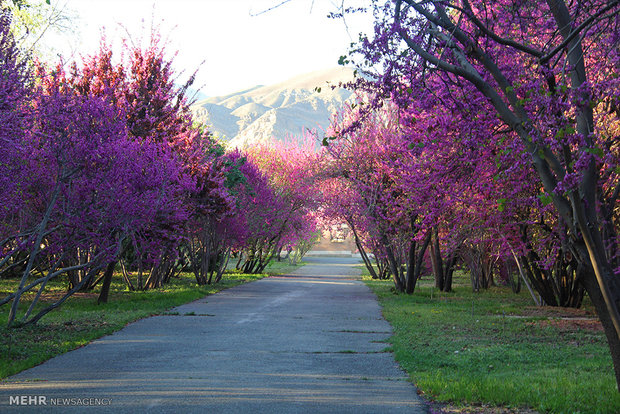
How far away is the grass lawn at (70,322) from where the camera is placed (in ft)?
29.4

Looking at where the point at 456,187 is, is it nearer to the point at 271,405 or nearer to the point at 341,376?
the point at 341,376

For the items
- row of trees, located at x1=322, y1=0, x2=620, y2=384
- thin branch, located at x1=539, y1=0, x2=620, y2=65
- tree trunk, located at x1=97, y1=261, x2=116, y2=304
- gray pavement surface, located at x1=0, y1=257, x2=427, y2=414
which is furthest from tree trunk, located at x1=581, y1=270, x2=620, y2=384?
tree trunk, located at x1=97, y1=261, x2=116, y2=304

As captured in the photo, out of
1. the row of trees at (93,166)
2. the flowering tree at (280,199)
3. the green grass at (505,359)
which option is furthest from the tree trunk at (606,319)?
the flowering tree at (280,199)

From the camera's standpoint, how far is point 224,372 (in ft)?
26.3

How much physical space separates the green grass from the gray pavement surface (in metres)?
0.49

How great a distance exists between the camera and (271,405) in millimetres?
6359

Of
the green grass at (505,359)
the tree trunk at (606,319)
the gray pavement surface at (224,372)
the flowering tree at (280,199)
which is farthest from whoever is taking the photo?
the flowering tree at (280,199)

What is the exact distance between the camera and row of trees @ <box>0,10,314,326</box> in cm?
1024

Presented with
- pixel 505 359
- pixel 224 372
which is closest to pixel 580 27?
pixel 505 359

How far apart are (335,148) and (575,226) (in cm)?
1868

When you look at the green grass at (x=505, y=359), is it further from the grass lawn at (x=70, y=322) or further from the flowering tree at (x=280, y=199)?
the flowering tree at (x=280, y=199)

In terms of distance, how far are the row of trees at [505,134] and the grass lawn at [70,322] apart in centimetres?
561

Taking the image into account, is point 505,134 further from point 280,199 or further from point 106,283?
point 280,199

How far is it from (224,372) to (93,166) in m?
5.96
